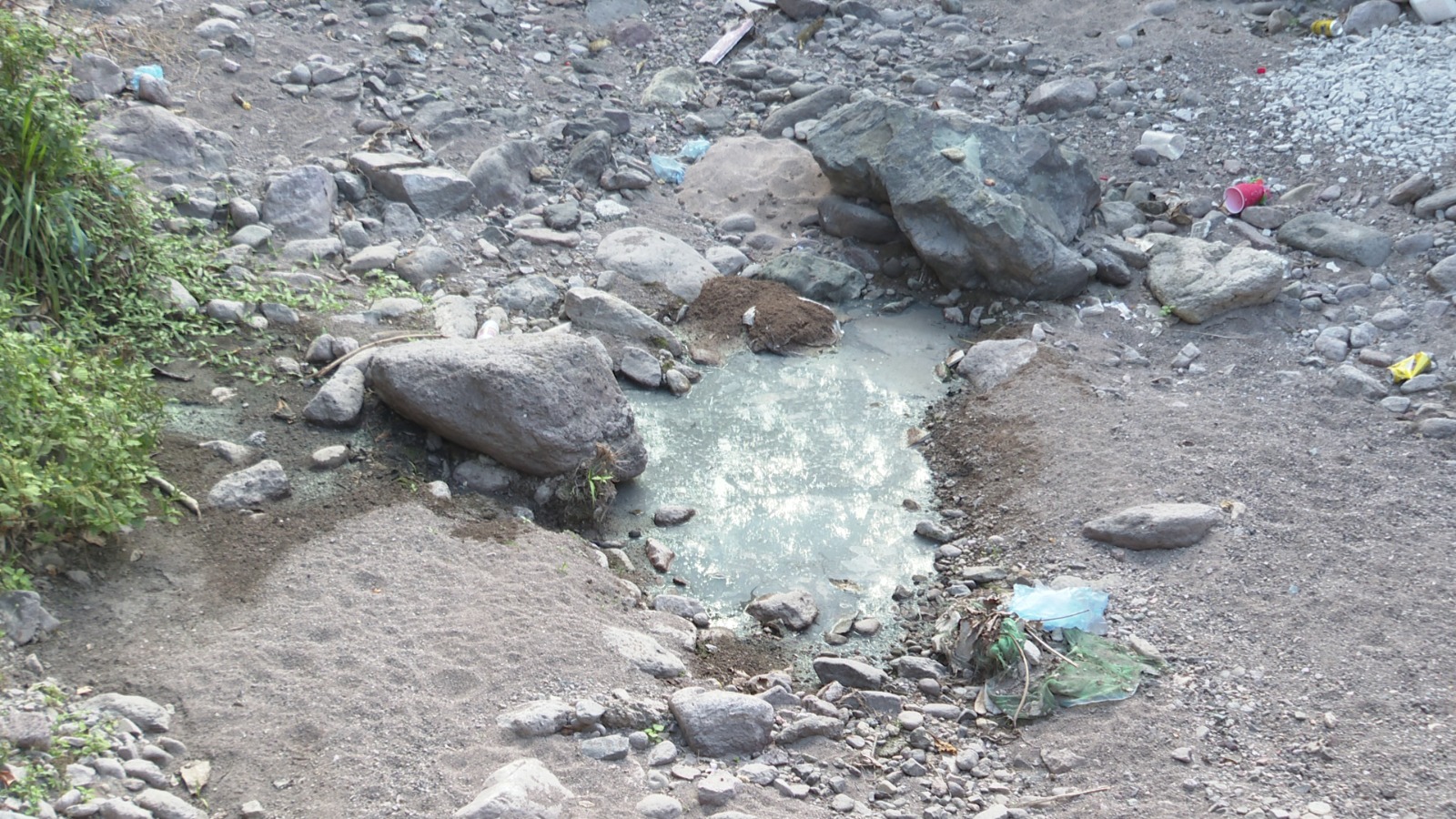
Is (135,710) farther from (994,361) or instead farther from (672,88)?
(672,88)

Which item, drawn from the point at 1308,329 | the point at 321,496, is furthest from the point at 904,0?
the point at 321,496

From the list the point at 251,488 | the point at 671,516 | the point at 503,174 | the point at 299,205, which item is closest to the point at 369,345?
the point at 251,488

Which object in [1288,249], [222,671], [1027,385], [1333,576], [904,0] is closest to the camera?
[222,671]

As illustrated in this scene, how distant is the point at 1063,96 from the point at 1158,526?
382 cm

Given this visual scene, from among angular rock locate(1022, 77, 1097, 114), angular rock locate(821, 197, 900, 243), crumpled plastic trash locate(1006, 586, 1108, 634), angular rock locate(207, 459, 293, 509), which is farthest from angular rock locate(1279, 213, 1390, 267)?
angular rock locate(207, 459, 293, 509)

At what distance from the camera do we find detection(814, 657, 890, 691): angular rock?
13.1ft

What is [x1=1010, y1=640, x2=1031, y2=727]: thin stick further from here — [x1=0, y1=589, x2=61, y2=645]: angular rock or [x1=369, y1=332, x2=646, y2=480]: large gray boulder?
[x1=0, y1=589, x2=61, y2=645]: angular rock

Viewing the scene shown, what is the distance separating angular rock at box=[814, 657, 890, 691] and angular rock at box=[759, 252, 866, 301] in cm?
269

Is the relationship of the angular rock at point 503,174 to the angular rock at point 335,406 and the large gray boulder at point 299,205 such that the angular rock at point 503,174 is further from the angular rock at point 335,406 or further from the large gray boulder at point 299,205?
the angular rock at point 335,406

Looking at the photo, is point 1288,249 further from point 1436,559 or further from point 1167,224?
point 1436,559

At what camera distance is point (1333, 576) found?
13.7 ft

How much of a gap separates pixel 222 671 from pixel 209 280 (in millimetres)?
2252

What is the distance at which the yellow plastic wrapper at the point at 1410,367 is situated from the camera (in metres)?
5.27

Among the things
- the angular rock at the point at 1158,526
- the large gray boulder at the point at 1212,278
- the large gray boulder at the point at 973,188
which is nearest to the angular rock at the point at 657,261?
the large gray boulder at the point at 973,188
